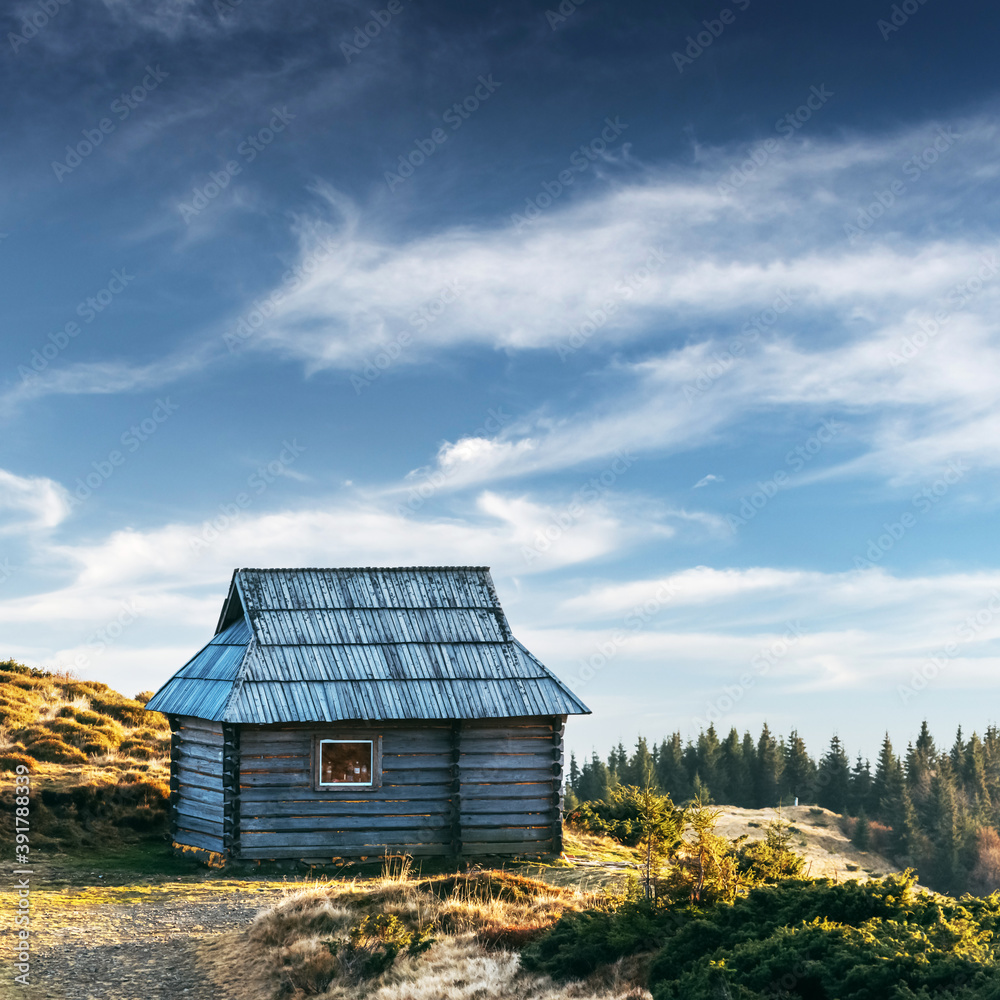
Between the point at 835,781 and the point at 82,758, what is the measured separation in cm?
8702

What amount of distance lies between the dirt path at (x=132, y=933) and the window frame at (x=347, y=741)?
2.31 m

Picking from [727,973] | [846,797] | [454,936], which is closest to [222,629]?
[454,936]

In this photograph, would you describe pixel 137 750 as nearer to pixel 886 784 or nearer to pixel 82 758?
pixel 82 758

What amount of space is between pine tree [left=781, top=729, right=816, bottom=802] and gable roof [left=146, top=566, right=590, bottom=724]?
82.2 meters

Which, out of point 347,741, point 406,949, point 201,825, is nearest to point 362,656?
point 347,741

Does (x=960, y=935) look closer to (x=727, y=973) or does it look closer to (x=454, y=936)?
(x=727, y=973)

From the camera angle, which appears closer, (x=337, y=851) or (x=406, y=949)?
(x=406, y=949)

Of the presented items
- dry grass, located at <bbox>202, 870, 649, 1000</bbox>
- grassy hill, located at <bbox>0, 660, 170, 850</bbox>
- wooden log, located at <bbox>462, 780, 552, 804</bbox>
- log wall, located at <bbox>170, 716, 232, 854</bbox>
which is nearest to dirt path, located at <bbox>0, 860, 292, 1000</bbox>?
dry grass, located at <bbox>202, 870, 649, 1000</bbox>

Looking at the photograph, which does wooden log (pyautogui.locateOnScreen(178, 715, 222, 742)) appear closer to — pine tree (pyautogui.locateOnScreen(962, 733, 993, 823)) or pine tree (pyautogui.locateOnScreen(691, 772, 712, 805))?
pine tree (pyautogui.locateOnScreen(691, 772, 712, 805))

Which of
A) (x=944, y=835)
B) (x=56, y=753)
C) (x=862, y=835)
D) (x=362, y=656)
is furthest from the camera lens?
(x=944, y=835)

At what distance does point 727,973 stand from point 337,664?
1388cm

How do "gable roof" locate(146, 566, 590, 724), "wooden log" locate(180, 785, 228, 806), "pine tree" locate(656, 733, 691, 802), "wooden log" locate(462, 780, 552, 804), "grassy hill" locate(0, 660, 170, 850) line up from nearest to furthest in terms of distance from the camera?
"gable roof" locate(146, 566, 590, 724) → "wooden log" locate(180, 785, 228, 806) → "wooden log" locate(462, 780, 552, 804) → "grassy hill" locate(0, 660, 170, 850) → "pine tree" locate(656, 733, 691, 802)

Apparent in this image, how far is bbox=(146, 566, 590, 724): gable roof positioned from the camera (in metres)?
20.4

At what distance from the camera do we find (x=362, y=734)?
67.8ft
